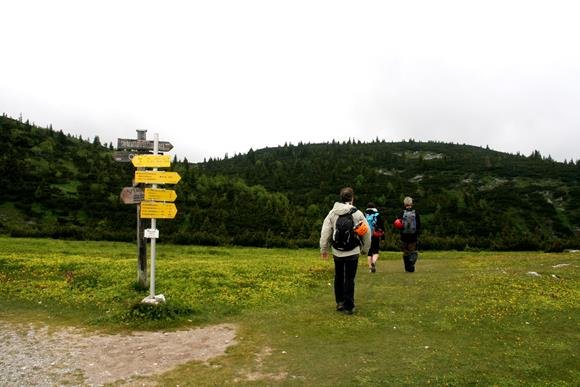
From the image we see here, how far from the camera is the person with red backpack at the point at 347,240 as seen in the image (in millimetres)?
10672

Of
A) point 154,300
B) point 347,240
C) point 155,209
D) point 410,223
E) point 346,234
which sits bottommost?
point 154,300

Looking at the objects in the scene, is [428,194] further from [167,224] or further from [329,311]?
[329,311]

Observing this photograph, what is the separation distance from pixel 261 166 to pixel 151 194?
11456 centimetres

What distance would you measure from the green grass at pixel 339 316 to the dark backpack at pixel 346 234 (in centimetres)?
155

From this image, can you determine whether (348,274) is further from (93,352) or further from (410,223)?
(410,223)

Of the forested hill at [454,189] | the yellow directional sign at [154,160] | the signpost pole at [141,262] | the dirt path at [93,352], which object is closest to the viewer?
the dirt path at [93,352]

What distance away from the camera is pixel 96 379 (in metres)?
7.01

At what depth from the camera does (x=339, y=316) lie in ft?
34.6

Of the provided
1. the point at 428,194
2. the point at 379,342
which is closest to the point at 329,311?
the point at 379,342

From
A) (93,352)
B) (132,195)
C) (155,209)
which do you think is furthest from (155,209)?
(93,352)

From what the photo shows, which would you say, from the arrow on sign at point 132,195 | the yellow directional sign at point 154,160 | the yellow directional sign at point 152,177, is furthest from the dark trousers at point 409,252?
the arrow on sign at point 132,195

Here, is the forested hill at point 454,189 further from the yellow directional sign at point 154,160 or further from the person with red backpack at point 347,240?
the yellow directional sign at point 154,160

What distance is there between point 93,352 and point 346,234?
217 inches

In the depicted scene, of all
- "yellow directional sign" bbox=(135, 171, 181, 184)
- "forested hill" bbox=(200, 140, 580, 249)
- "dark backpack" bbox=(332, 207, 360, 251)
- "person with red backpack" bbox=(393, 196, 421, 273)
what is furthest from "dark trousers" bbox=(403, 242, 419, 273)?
"forested hill" bbox=(200, 140, 580, 249)
